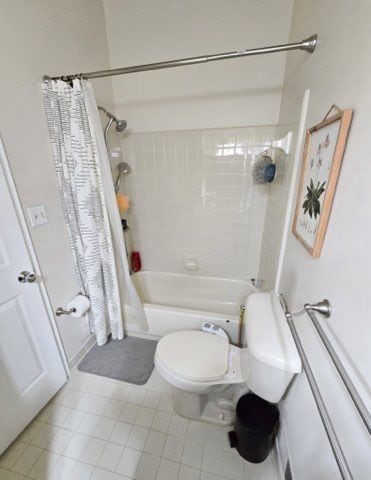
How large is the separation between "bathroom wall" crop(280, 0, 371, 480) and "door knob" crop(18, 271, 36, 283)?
54.4 inches

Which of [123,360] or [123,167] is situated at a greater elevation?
[123,167]

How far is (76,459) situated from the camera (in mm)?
1092

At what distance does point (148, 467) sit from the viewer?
1056mm

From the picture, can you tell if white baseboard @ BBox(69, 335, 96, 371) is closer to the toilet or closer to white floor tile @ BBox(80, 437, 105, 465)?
white floor tile @ BBox(80, 437, 105, 465)

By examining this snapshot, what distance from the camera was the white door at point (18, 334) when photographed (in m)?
1.07

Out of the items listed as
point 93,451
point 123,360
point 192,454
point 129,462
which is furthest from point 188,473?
point 123,360

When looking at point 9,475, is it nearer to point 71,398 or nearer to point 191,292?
point 71,398

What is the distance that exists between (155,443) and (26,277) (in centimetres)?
116

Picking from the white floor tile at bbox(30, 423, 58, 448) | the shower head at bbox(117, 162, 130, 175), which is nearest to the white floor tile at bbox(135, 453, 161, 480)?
the white floor tile at bbox(30, 423, 58, 448)

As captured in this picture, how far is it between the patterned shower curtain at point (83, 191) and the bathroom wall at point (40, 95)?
64 mm

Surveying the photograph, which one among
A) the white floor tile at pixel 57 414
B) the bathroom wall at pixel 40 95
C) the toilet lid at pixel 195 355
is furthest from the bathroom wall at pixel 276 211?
the white floor tile at pixel 57 414

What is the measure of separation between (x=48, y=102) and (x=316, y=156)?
57.7 inches

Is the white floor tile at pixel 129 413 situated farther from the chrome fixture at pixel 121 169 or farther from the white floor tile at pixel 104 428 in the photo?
the chrome fixture at pixel 121 169

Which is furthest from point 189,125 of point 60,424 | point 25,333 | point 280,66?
point 60,424
